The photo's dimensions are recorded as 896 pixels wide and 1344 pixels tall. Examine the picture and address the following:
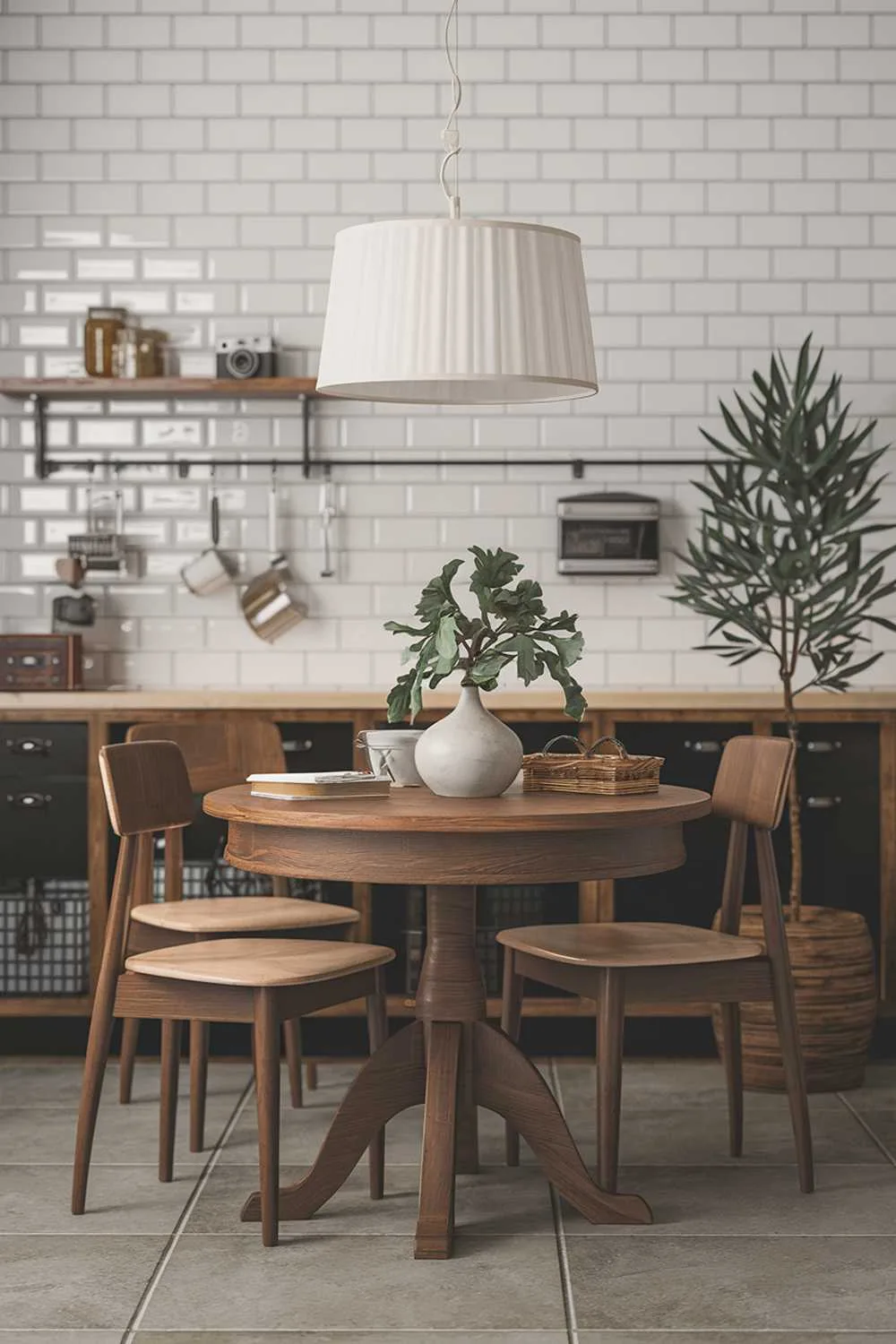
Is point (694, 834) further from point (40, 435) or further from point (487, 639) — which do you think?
point (40, 435)

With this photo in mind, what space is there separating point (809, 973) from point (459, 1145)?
1.13 m

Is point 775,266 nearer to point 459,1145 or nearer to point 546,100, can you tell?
point 546,100

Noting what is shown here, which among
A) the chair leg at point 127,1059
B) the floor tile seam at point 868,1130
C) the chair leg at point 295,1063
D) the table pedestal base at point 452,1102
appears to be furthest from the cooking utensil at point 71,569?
the floor tile seam at point 868,1130

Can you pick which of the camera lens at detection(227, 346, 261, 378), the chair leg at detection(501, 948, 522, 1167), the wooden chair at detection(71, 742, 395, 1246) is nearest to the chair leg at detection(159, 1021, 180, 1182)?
the wooden chair at detection(71, 742, 395, 1246)

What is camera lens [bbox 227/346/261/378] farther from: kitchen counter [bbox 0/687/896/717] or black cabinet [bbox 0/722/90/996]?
black cabinet [bbox 0/722/90/996]

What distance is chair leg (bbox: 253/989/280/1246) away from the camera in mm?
2633

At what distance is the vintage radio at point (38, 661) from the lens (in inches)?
173

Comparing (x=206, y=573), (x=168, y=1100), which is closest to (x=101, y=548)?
(x=206, y=573)

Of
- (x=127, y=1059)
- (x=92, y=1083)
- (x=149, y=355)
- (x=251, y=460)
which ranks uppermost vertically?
(x=149, y=355)

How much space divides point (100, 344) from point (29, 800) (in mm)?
1373

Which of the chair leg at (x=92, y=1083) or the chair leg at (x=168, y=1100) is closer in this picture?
the chair leg at (x=92, y=1083)

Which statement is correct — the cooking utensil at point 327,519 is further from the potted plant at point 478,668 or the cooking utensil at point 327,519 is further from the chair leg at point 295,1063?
the potted plant at point 478,668

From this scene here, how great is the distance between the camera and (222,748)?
3680mm

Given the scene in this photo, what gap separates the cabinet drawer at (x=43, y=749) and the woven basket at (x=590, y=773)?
1.65m
